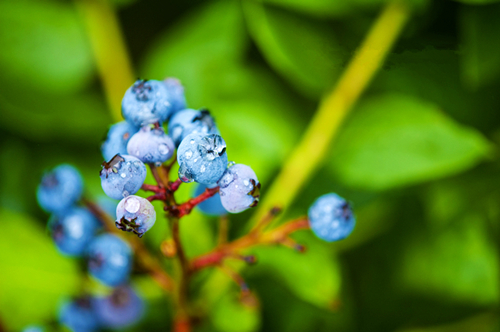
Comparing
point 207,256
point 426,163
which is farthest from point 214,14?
point 207,256

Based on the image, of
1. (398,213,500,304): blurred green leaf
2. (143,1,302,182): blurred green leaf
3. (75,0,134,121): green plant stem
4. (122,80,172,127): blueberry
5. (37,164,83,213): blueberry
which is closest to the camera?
(122,80,172,127): blueberry

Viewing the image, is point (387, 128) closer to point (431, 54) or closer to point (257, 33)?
point (431, 54)

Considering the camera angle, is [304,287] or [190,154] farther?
Answer: [304,287]

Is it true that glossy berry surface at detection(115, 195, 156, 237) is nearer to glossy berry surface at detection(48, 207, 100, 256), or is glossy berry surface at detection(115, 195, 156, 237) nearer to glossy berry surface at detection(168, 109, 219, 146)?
glossy berry surface at detection(168, 109, 219, 146)

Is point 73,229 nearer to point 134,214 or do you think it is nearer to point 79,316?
point 79,316

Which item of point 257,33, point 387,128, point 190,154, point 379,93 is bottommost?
point 190,154

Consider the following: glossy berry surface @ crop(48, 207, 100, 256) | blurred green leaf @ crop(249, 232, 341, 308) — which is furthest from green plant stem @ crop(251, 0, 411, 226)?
glossy berry surface @ crop(48, 207, 100, 256)

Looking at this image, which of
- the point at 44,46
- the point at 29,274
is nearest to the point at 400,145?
the point at 29,274
